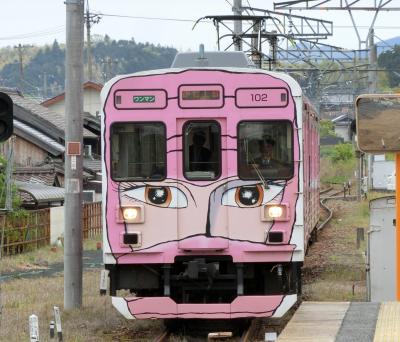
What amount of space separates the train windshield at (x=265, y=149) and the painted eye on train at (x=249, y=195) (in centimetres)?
12

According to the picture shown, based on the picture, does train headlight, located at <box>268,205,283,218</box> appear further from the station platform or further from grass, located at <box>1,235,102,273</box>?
grass, located at <box>1,235,102,273</box>

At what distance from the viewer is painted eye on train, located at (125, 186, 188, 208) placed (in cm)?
1087

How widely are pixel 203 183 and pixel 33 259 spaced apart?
14102mm

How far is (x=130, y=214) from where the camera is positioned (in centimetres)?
1089

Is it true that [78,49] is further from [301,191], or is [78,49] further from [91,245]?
[91,245]

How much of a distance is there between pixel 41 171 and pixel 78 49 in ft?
78.3

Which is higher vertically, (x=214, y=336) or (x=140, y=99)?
(x=140, y=99)

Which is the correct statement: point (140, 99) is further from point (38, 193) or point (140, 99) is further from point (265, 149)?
point (38, 193)

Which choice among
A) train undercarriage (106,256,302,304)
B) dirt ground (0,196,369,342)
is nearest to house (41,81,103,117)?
dirt ground (0,196,369,342)

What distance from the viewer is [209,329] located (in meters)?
11.7

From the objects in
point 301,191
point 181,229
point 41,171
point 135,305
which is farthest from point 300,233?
point 41,171

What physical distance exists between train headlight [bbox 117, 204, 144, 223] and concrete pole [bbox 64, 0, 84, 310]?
283 cm

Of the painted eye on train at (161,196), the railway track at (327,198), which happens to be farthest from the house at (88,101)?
the painted eye on train at (161,196)

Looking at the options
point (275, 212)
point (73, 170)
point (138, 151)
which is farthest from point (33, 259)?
point (275, 212)
